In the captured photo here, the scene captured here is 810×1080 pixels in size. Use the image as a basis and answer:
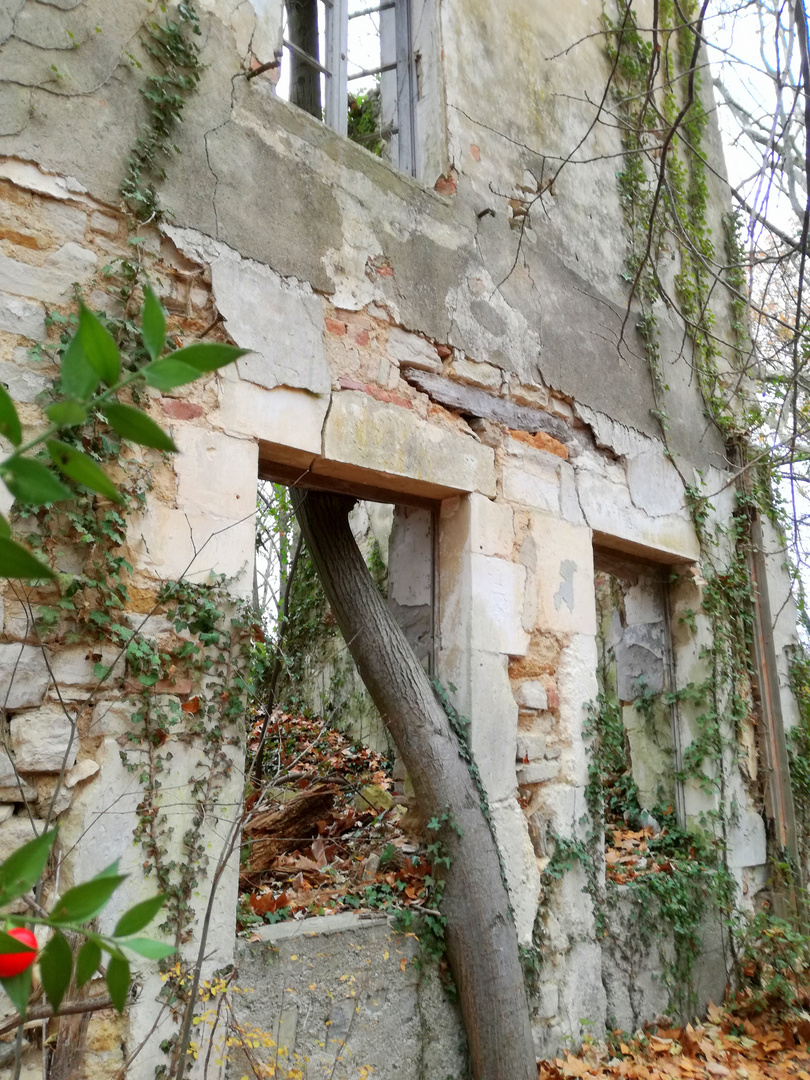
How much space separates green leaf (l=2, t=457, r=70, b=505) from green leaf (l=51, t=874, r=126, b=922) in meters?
0.27

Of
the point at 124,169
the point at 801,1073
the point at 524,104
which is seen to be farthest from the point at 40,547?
the point at 801,1073

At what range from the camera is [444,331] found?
11.7ft

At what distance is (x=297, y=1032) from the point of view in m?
2.66

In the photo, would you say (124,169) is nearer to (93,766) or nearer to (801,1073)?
(93,766)

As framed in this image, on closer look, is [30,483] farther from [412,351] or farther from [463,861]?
[412,351]

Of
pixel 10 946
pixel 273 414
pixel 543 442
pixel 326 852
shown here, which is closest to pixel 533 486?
pixel 543 442

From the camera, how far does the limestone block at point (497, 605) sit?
11.1ft

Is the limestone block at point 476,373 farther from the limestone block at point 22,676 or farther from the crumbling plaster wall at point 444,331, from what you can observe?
the limestone block at point 22,676

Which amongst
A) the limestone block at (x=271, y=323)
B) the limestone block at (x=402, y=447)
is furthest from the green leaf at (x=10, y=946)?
the limestone block at (x=402, y=447)

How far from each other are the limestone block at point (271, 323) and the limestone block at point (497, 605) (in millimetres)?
1010

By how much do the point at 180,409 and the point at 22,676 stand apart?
0.95 meters

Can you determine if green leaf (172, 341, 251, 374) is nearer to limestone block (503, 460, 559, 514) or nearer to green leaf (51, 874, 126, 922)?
green leaf (51, 874, 126, 922)

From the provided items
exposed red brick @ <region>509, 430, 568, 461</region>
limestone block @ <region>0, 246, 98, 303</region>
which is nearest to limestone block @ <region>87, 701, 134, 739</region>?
limestone block @ <region>0, 246, 98, 303</region>

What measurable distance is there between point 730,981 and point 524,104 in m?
4.57
